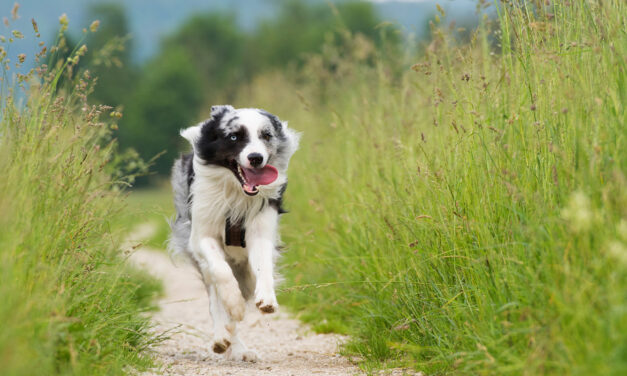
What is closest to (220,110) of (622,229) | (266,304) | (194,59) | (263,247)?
(263,247)

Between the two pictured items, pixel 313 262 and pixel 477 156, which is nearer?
pixel 477 156

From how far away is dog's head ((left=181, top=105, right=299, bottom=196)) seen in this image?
494 cm

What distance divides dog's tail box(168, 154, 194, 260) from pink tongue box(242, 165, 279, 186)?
66cm

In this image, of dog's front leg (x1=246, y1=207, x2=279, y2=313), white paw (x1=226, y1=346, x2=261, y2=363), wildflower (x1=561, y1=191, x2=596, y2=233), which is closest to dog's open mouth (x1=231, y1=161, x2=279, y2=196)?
dog's front leg (x1=246, y1=207, x2=279, y2=313)

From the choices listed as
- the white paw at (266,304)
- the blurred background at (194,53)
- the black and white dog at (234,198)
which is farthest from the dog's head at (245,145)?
the blurred background at (194,53)

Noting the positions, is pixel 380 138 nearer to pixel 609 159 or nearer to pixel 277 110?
pixel 609 159

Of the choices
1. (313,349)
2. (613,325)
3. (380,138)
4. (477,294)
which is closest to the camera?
(613,325)

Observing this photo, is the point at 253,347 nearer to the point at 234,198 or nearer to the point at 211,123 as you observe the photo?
the point at 234,198

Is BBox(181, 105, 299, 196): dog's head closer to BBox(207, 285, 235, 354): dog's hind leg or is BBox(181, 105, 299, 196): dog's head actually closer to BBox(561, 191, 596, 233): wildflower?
BBox(207, 285, 235, 354): dog's hind leg

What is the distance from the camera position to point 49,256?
352 cm

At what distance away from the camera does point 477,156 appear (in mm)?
4082

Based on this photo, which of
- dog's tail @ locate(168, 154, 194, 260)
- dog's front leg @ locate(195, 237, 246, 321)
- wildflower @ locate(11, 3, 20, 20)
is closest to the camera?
wildflower @ locate(11, 3, 20, 20)

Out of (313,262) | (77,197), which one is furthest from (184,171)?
(77,197)

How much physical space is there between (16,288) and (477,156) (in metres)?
2.49
